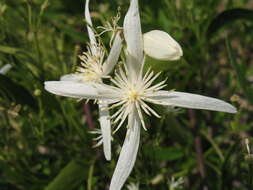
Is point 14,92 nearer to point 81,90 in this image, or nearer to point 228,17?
point 81,90

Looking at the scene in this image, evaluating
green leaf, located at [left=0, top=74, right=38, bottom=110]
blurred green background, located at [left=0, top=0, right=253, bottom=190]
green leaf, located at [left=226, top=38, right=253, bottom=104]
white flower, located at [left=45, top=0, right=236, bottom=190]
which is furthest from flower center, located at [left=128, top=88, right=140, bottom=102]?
green leaf, located at [left=0, top=74, right=38, bottom=110]

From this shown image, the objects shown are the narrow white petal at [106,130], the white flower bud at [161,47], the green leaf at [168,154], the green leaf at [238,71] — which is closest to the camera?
the white flower bud at [161,47]

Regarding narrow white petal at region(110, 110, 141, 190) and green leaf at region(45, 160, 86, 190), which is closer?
narrow white petal at region(110, 110, 141, 190)

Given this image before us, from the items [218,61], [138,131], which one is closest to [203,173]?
[138,131]

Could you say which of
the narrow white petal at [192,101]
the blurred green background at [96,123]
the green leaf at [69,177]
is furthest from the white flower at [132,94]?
the green leaf at [69,177]

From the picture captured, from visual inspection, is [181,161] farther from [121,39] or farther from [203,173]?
[121,39]

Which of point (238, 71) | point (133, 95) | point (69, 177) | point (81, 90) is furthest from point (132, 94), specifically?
point (69, 177)

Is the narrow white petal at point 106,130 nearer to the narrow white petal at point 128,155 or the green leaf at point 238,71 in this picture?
the narrow white petal at point 128,155

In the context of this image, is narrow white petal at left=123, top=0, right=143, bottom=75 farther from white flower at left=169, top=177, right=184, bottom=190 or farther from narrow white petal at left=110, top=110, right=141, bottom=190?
white flower at left=169, top=177, right=184, bottom=190
